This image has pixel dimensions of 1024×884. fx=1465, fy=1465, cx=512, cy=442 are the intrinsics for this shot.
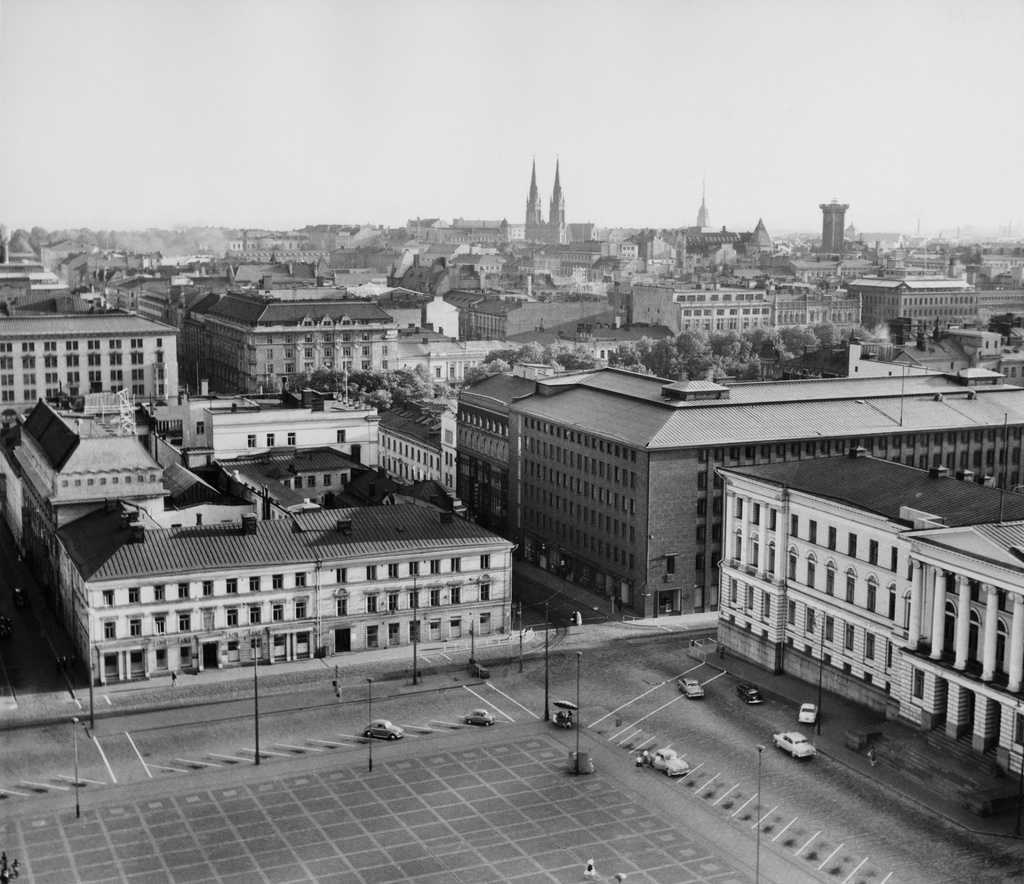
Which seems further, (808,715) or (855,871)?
(808,715)

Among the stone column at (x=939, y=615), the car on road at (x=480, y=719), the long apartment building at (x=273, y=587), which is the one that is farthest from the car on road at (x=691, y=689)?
the long apartment building at (x=273, y=587)

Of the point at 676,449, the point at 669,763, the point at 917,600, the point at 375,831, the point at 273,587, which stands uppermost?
the point at 676,449

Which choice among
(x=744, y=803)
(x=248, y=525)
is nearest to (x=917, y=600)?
(x=744, y=803)

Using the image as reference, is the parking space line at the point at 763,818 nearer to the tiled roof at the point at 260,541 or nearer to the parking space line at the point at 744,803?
the parking space line at the point at 744,803

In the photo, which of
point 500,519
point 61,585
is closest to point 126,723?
point 61,585

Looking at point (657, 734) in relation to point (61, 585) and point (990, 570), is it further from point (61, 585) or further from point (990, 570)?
point (61, 585)

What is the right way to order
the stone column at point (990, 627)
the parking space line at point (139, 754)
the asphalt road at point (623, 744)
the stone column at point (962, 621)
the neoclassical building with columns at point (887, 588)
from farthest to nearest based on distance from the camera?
the stone column at point (962, 621) → the parking space line at point (139, 754) → the neoclassical building with columns at point (887, 588) → the stone column at point (990, 627) → the asphalt road at point (623, 744)

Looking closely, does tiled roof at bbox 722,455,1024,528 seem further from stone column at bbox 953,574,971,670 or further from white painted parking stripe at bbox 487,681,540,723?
white painted parking stripe at bbox 487,681,540,723

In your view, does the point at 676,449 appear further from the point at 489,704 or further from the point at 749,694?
the point at 489,704
